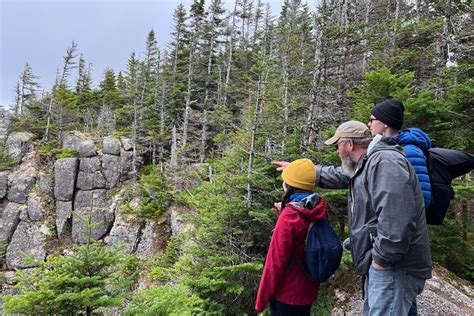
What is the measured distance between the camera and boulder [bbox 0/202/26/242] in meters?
23.3

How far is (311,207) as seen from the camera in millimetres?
2711

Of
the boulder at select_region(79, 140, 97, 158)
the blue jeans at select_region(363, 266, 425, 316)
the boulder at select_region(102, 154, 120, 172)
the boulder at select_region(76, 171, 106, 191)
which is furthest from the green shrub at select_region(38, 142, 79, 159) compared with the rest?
the blue jeans at select_region(363, 266, 425, 316)

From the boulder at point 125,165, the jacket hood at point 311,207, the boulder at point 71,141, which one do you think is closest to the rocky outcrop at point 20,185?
the boulder at point 71,141

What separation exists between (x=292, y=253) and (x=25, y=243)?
86.1ft

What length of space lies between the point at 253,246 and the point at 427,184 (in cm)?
499

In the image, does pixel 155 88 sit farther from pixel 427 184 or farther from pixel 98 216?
pixel 427 184

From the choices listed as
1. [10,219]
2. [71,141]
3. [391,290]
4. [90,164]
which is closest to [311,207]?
[391,290]

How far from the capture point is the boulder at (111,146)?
79.9 feet

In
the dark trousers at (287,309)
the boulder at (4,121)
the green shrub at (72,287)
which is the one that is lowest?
the green shrub at (72,287)

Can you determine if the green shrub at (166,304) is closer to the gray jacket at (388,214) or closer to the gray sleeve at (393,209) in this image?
the gray jacket at (388,214)

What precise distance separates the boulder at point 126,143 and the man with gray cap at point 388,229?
24.1m

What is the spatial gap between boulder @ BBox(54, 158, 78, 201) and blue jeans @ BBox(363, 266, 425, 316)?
2552 cm

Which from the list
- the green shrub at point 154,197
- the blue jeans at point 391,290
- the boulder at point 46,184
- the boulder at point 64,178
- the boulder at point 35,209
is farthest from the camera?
the boulder at point 46,184

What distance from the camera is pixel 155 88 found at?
87.6ft
